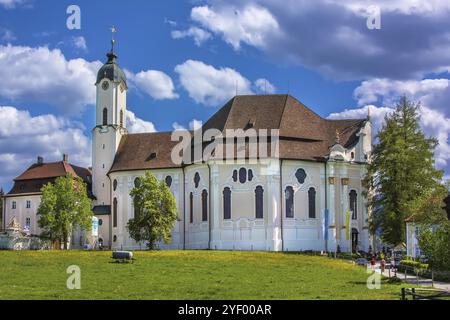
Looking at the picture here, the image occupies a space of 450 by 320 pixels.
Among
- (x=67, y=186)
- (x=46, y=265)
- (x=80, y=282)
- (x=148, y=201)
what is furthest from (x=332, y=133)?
(x=80, y=282)

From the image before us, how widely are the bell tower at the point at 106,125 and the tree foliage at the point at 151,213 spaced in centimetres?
1800

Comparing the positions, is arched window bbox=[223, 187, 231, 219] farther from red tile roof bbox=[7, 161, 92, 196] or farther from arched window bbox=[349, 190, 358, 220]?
red tile roof bbox=[7, 161, 92, 196]

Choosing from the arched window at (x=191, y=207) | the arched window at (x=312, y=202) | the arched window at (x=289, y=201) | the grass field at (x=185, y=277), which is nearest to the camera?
the grass field at (x=185, y=277)

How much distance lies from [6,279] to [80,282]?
422 centimetres

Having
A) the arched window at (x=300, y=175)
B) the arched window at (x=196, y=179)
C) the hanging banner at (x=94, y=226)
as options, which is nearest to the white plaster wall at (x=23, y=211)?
the hanging banner at (x=94, y=226)

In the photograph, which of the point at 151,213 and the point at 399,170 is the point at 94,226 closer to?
the point at 151,213

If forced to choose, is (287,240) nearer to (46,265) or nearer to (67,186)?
(67,186)

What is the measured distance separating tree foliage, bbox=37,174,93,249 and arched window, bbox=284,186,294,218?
18980mm

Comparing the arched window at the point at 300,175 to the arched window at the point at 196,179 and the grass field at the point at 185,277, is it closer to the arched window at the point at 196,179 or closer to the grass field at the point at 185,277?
the arched window at the point at 196,179

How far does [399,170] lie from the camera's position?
6538 centimetres

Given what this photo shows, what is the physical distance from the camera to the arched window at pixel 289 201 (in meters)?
70.7
